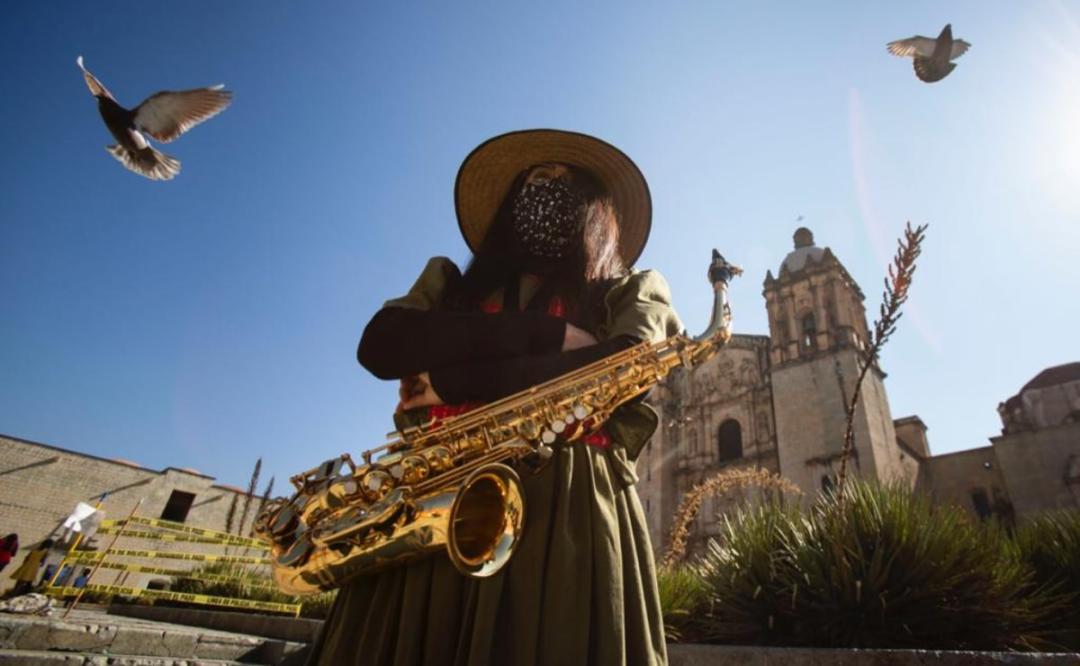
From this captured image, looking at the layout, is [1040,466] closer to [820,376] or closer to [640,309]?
[820,376]

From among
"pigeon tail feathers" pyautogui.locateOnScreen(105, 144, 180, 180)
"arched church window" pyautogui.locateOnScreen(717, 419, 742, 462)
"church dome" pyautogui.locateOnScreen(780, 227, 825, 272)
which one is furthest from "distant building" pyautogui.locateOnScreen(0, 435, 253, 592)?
"church dome" pyautogui.locateOnScreen(780, 227, 825, 272)

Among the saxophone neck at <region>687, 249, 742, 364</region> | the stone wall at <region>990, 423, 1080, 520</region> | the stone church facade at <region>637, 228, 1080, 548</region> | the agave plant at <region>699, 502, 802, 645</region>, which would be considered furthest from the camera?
the stone church facade at <region>637, 228, 1080, 548</region>

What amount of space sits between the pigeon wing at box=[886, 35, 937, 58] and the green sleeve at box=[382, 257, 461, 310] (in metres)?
7.42

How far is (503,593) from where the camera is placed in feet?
3.94

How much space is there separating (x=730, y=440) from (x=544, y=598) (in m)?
29.9

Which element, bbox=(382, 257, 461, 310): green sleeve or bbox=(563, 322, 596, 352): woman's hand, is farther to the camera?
bbox=(382, 257, 461, 310): green sleeve

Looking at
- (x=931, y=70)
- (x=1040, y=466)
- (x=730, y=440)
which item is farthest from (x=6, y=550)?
(x=1040, y=466)

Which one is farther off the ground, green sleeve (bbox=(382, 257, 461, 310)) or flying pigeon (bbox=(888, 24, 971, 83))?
flying pigeon (bbox=(888, 24, 971, 83))

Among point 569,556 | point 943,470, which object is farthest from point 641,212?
point 943,470

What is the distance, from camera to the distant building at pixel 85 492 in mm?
18922

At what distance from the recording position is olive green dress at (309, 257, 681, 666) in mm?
1128

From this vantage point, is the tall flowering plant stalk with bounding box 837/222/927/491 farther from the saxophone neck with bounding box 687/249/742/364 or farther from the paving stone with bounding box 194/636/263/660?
the paving stone with bounding box 194/636/263/660

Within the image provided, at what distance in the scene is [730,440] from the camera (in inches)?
1128

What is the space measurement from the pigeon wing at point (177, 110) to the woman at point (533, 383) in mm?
4637
